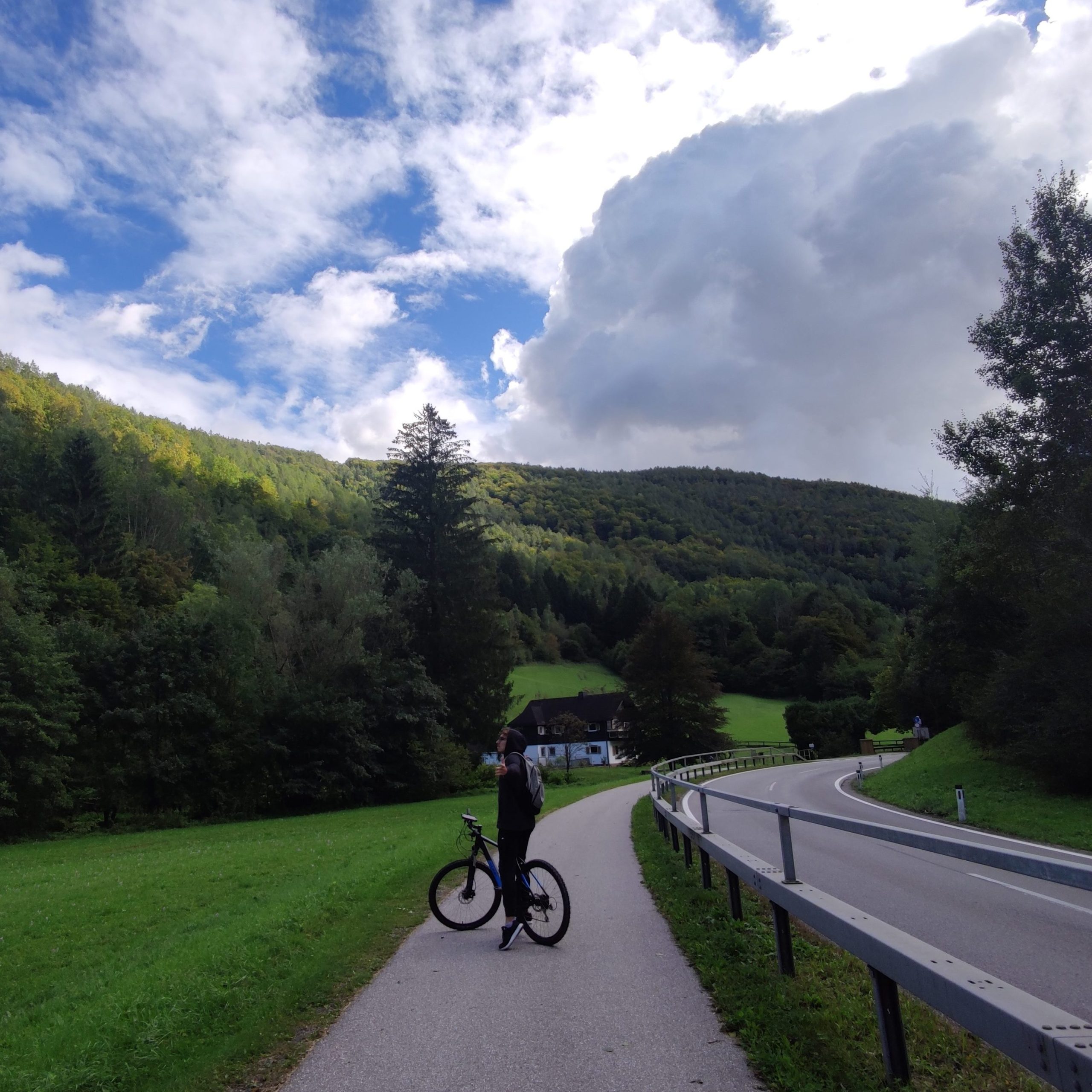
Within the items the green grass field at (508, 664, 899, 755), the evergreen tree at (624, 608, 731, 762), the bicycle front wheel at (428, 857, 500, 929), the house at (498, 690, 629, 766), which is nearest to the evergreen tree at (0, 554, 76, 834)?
the bicycle front wheel at (428, 857, 500, 929)

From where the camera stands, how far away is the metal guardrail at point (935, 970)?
265cm

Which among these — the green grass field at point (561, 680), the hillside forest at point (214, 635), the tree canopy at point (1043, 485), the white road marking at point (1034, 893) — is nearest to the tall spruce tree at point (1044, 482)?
the tree canopy at point (1043, 485)

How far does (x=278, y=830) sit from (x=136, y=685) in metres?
11.6

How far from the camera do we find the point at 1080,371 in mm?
21078

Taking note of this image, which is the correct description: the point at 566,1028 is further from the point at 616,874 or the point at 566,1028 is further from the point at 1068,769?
the point at 1068,769

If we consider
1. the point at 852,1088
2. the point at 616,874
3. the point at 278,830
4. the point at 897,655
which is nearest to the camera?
the point at 852,1088

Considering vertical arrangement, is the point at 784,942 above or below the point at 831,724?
above

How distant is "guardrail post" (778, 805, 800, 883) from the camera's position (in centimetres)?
569

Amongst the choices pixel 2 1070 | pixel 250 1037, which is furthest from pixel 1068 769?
pixel 2 1070

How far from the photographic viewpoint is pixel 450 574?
144 feet

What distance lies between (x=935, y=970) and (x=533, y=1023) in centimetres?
274

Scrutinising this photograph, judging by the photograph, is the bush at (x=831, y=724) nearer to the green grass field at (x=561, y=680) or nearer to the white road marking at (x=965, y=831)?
the green grass field at (x=561, y=680)

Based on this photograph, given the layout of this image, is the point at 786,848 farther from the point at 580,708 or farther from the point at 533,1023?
the point at 580,708

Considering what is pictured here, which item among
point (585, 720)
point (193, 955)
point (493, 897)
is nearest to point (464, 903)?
point (493, 897)
